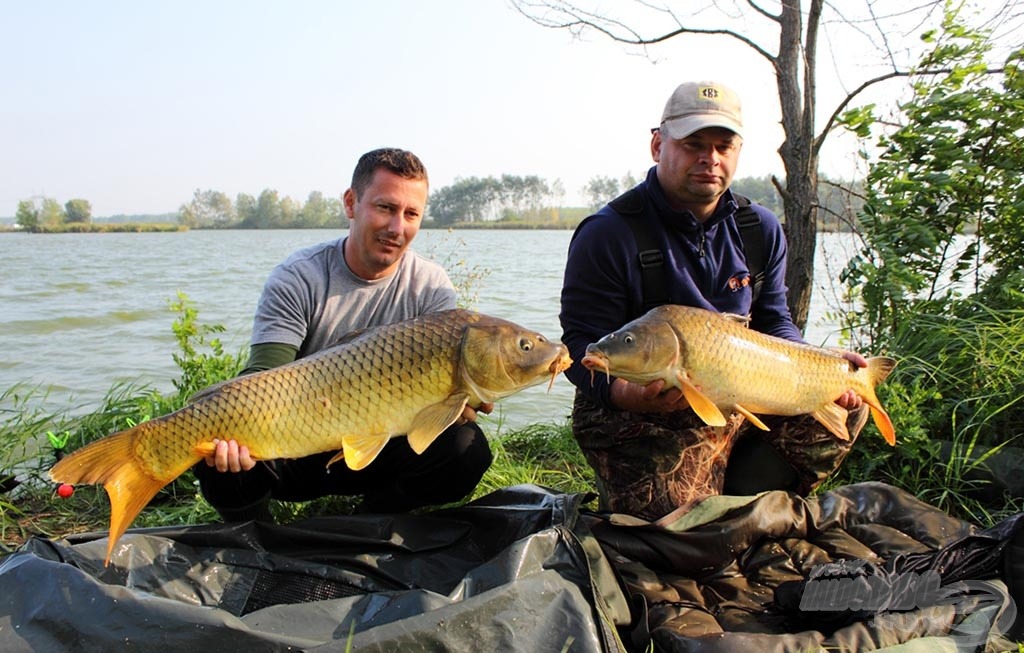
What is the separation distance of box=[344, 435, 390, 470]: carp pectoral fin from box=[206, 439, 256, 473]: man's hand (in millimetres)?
194

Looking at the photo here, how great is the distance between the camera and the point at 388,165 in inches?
91.9

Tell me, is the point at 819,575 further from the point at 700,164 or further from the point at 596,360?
the point at 700,164

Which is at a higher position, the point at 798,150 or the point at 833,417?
the point at 798,150

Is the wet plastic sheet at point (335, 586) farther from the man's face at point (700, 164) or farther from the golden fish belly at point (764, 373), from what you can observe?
the man's face at point (700, 164)

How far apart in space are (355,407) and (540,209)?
3901 cm

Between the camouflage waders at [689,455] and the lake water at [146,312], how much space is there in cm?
159

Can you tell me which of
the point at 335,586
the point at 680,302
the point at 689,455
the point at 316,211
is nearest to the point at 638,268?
the point at 680,302

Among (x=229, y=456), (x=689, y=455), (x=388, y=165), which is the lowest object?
(x=689, y=455)

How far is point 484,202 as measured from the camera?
128 feet

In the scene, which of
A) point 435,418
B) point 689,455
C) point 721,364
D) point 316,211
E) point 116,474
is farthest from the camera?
point 316,211

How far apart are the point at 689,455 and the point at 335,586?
107cm

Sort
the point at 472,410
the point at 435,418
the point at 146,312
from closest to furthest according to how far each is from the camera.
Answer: the point at 435,418
the point at 472,410
the point at 146,312

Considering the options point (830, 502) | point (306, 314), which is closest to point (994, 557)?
point (830, 502)

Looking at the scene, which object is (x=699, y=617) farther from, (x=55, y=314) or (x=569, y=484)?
(x=55, y=314)
